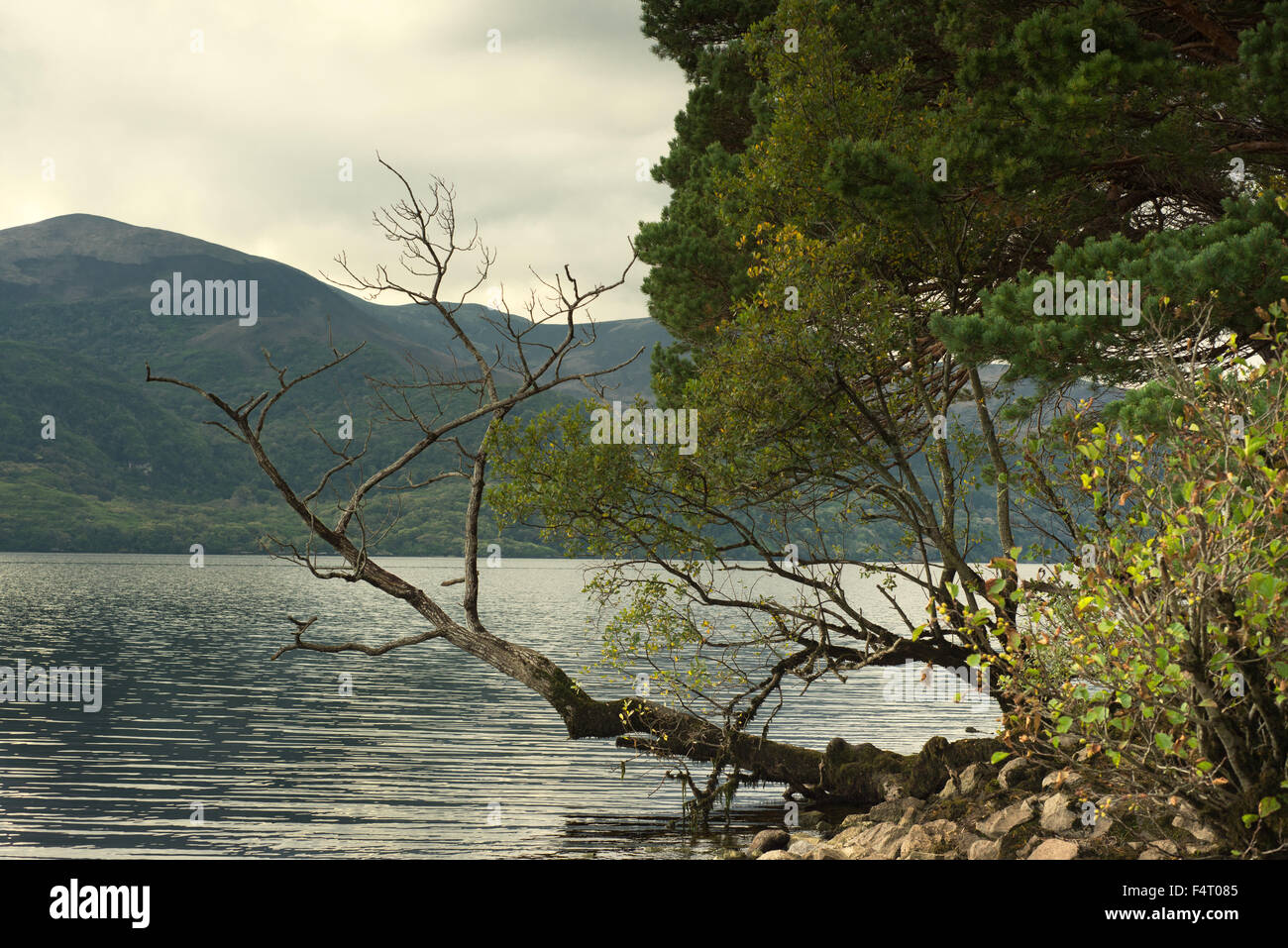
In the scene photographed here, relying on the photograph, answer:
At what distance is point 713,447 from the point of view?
625 inches

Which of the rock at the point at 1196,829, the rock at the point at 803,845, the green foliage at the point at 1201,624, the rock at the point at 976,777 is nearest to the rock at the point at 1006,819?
the rock at the point at 976,777

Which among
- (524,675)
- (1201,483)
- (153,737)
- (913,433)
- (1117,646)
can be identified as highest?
(913,433)

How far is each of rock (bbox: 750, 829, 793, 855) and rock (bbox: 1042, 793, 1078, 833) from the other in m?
4.30

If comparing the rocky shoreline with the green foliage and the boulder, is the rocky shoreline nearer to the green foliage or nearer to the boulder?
the boulder

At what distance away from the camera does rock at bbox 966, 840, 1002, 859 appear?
42.2 ft

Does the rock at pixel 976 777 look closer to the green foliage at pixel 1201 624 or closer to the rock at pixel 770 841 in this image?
the rock at pixel 770 841

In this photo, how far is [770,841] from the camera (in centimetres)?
1608

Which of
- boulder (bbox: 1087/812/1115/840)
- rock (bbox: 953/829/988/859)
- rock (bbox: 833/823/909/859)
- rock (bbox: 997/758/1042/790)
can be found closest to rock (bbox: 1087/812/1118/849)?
boulder (bbox: 1087/812/1115/840)

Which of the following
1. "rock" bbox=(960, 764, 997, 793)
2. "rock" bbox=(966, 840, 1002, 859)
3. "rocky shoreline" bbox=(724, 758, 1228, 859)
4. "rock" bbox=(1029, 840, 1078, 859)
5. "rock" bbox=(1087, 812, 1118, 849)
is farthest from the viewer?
"rock" bbox=(960, 764, 997, 793)

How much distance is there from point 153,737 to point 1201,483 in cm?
3233

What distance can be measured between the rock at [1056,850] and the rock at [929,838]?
1.74 meters

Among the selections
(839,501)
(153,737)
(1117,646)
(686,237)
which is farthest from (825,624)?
(153,737)

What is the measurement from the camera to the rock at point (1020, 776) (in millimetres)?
16312
